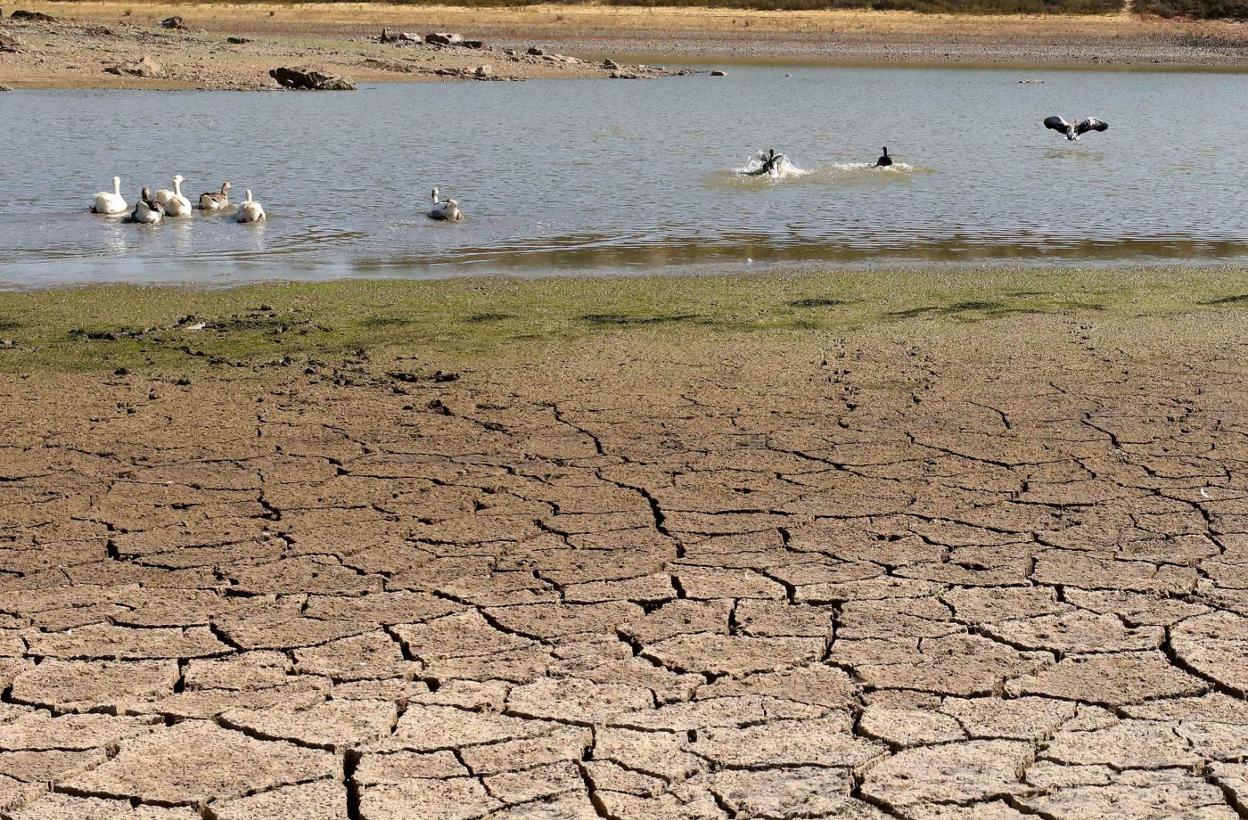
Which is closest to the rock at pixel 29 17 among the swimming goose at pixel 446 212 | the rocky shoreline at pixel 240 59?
the rocky shoreline at pixel 240 59

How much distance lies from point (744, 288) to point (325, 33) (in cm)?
3971

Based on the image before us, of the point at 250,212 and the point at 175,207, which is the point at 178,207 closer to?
the point at 175,207

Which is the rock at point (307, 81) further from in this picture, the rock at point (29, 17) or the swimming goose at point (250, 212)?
the swimming goose at point (250, 212)

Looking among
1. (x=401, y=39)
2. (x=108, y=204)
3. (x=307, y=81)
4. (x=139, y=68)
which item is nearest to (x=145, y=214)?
(x=108, y=204)

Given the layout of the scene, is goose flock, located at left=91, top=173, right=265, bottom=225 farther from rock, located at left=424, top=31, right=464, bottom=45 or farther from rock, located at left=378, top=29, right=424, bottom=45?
rock, located at left=378, top=29, right=424, bottom=45

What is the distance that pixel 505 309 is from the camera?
29.5ft

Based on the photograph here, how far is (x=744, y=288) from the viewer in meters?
9.98

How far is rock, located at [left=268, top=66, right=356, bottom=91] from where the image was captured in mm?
31312

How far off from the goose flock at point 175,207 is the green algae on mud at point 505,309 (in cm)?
333

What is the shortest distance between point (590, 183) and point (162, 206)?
5073mm

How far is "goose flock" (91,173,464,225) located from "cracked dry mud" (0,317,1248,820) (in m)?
6.30

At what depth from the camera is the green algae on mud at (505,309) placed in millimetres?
7793

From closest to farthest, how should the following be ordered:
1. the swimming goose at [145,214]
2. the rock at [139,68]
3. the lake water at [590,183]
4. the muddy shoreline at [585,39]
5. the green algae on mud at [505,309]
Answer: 1. the green algae on mud at [505,309]
2. the lake water at [590,183]
3. the swimming goose at [145,214]
4. the rock at [139,68]
5. the muddy shoreline at [585,39]

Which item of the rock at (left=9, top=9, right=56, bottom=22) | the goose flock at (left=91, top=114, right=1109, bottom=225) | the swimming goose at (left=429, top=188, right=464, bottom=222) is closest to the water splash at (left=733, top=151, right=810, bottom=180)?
the goose flock at (left=91, top=114, right=1109, bottom=225)
